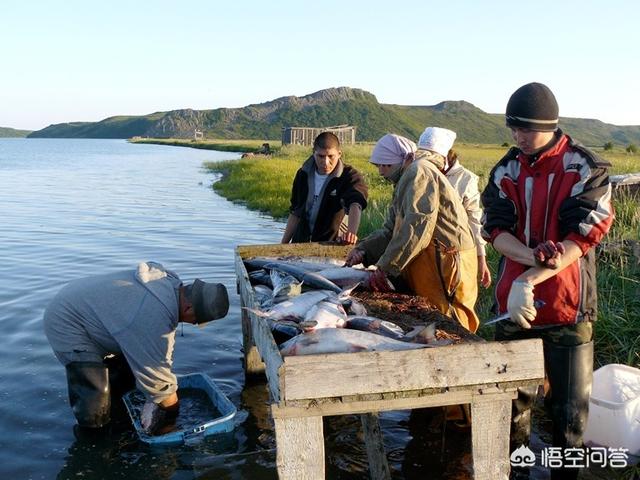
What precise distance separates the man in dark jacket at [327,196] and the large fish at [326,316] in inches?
109

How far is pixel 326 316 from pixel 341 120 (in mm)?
164509

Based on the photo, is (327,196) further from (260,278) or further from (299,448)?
(299,448)

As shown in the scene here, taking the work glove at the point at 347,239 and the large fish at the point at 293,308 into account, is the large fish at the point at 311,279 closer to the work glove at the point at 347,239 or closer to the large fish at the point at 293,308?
the large fish at the point at 293,308

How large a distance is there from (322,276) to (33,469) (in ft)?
9.12

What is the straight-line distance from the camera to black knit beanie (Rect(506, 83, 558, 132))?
12.0 ft

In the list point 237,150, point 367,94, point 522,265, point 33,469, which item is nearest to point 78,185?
point 33,469

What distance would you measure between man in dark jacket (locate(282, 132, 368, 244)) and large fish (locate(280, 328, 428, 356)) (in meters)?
3.35

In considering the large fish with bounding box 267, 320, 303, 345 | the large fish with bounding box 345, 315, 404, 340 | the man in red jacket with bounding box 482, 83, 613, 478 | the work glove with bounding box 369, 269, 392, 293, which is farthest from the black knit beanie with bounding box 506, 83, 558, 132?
the large fish with bounding box 267, 320, 303, 345

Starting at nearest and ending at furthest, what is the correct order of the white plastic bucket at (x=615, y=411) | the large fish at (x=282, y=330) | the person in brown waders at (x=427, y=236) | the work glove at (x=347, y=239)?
the large fish at (x=282, y=330)
the white plastic bucket at (x=615, y=411)
the person in brown waders at (x=427, y=236)
the work glove at (x=347, y=239)

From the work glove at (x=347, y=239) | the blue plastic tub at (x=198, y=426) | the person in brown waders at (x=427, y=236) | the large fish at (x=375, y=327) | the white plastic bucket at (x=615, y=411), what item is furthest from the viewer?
the work glove at (x=347, y=239)

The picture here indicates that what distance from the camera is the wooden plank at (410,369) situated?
3029 mm

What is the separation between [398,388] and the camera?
3.12 meters

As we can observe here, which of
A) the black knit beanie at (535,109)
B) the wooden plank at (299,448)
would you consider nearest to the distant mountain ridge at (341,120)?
the black knit beanie at (535,109)

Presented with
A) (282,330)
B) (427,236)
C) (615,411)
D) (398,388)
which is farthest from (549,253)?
(282,330)
